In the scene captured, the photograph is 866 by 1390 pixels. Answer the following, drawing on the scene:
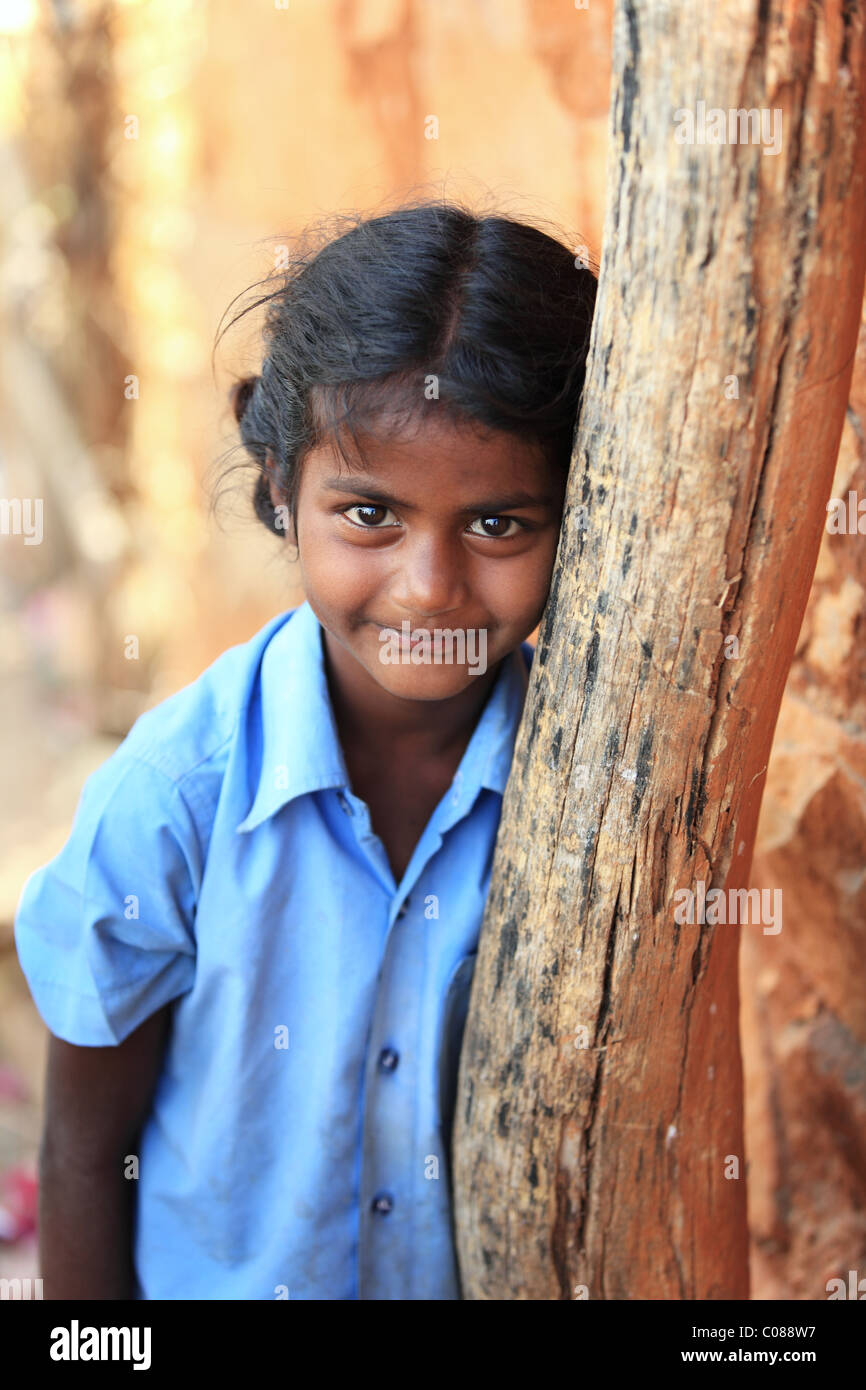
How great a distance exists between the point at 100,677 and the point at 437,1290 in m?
4.08

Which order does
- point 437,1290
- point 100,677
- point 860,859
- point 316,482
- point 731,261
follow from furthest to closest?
point 100,677 < point 860,859 < point 437,1290 < point 316,482 < point 731,261

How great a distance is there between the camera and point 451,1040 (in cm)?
130

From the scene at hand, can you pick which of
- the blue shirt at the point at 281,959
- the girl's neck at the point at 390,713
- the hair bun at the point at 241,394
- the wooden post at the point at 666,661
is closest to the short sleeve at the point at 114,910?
the blue shirt at the point at 281,959

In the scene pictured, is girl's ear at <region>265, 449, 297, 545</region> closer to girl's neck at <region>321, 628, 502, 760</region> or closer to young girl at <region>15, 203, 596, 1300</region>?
young girl at <region>15, 203, 596, 1300</region>

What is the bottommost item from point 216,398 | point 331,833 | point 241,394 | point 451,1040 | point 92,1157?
point 92,1157

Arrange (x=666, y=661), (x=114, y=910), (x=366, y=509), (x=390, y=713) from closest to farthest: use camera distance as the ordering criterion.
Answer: (x=666, y=661) < (x=366, y=509) < (x=114, y=910) < (x=390, y=713)

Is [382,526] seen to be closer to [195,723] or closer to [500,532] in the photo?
[500,532]

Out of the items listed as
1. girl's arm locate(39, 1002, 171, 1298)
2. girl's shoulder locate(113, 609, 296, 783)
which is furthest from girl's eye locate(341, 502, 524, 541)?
girl's arm locate(39, 1002, 171, 1298)

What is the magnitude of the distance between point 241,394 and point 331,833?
52 cm

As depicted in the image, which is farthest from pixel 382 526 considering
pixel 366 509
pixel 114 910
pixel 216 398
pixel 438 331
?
pixel 216 398

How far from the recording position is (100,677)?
5051 millimetres
